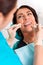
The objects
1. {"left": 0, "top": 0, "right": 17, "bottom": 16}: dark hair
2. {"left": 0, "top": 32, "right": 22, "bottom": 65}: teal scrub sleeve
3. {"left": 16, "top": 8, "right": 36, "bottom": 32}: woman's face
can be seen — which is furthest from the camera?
{"left": 16, "top": 8, "right": 36, "bottom": 32}: woman's face

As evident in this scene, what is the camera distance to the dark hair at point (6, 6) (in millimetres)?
393

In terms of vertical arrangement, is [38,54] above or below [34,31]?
below

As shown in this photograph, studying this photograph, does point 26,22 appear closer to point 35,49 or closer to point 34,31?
point 34,31

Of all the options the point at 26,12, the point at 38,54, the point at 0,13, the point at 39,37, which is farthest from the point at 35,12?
the point at 0,13

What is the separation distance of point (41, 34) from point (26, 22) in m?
0.11

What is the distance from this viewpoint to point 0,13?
0.40 m

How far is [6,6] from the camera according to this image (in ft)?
1.30

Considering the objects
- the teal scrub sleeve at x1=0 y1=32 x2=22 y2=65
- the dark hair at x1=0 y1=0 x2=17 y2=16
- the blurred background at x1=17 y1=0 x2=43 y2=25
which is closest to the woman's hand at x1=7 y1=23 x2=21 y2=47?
the teal scrub sleeve at x1=0 y1=32 x2=22 y2=65

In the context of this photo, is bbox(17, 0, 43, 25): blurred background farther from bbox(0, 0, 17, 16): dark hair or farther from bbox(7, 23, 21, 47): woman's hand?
bbox(0, 0, 17, 16): dark hair

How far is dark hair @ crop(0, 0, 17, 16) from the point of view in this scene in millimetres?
393

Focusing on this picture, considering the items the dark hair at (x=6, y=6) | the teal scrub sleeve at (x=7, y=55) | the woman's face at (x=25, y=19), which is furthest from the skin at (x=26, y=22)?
the dark hair at (x=6, y=6)

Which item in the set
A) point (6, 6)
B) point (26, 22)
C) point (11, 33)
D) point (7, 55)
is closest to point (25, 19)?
point (26, 22)

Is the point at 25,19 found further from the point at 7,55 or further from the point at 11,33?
the point at 7,55

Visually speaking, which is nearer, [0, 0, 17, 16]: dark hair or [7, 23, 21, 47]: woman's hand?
[0, 0, 17, 16]: dark hair
